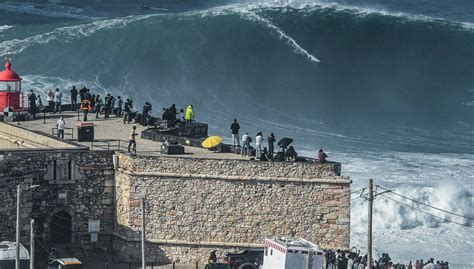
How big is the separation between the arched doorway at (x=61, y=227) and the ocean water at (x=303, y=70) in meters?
23.2

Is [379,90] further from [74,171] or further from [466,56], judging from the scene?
[74,171]

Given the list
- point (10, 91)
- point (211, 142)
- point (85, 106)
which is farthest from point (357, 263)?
point (10, 91)

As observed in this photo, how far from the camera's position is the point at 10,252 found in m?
65.4

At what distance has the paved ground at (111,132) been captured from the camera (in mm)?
73000

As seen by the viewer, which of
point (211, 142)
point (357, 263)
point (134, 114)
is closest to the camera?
point (357, 263)

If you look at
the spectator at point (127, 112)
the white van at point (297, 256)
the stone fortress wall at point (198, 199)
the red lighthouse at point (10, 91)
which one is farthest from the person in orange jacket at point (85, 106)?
the white van at point (297, 256)

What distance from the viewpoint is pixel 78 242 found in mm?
71812

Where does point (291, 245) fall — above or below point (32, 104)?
below

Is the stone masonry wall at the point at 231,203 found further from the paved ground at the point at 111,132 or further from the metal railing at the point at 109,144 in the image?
the metal railing at the point at 109,144

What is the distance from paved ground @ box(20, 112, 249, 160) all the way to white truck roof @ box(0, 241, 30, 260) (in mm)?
7911

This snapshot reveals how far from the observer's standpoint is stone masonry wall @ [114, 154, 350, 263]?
7050cm

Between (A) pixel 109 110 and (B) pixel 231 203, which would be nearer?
(B) pixel 231 203

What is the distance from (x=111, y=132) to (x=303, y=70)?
4380cm

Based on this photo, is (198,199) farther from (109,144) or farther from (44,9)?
(44,9)
